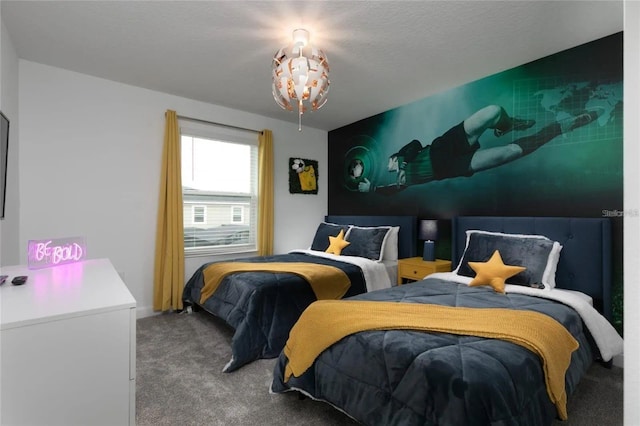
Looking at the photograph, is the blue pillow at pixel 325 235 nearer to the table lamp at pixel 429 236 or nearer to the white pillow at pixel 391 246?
the white pillow at pixel 391 246

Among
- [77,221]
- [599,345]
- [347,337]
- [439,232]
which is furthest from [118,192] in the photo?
[599,345]

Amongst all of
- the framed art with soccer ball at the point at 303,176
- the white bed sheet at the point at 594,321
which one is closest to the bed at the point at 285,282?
the framed art with soccer ball at the point at 303,176

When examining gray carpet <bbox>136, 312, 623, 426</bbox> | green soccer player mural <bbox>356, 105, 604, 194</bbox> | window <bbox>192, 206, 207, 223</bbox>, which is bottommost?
gray carpet <bbox>136, 312, 623, 426</bbox>

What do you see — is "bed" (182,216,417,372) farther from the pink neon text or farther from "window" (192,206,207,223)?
the pink neon text

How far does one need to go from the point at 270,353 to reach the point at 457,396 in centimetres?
162

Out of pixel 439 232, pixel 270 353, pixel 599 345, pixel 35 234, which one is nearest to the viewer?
pixel 599 345

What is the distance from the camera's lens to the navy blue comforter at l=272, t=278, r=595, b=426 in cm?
116

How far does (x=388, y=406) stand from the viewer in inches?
53.1

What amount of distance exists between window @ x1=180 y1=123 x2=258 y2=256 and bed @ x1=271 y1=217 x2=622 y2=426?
245 centimetres

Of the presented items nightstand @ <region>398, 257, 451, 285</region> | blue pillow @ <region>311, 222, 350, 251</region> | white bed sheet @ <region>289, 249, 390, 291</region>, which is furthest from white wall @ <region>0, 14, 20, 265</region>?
nightstand @ <region>398, 257, 451, 285</region>

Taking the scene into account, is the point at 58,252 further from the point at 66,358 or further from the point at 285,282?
the point at 285,282

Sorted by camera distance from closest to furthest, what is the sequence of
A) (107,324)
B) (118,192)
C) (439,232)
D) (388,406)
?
(107,324)
(388,406)
(118,192)
(439,232)

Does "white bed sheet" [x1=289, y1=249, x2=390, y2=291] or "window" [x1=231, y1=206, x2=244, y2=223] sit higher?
"window" [x1=231, y1=206, x2=244, y2=223]

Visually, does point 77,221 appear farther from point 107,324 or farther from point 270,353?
point 107,324
